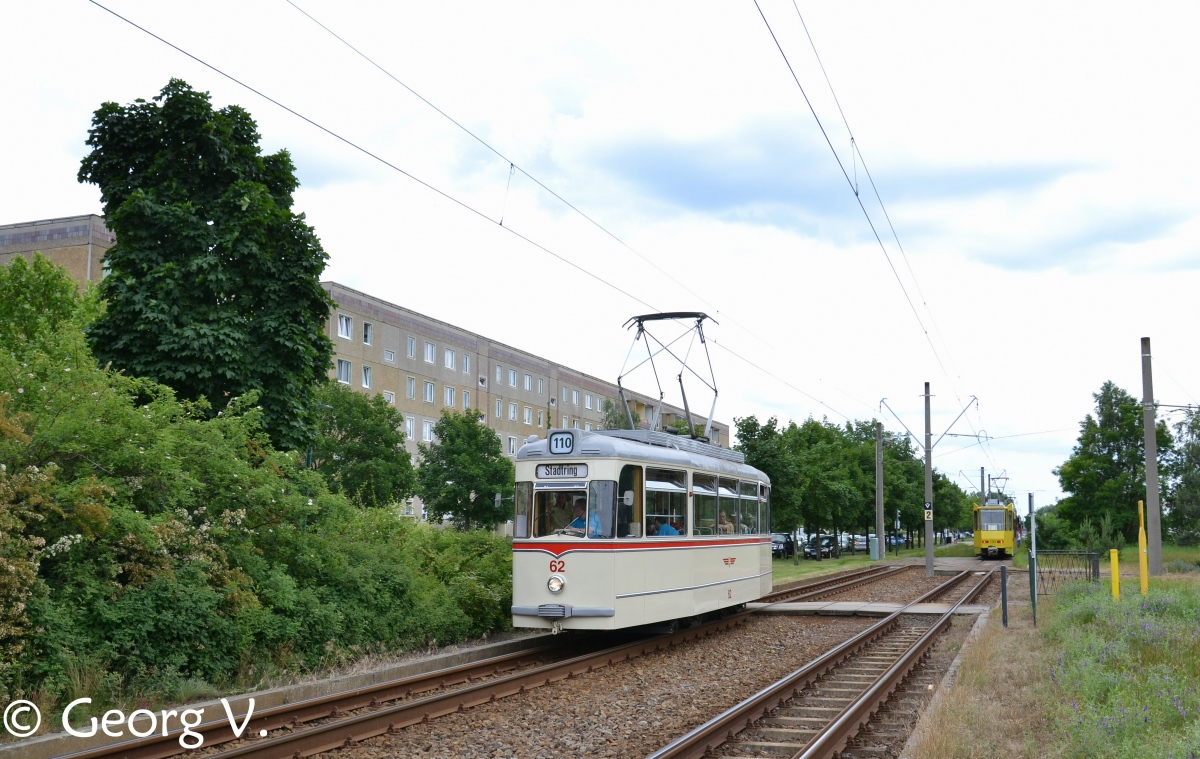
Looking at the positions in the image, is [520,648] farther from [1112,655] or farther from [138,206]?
[138,206]

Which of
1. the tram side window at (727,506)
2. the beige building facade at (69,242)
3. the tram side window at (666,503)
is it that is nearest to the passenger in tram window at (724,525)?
the tram side window at (727,506)

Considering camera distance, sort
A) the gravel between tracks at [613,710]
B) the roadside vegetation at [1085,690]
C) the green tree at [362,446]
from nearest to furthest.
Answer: the roadside vegetation at [1085,690] < the gravel between tracks at [613,710] < the green tree at [362,446]

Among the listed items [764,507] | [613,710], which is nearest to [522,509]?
[613,710]

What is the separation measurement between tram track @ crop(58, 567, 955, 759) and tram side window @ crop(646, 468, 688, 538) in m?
1.75

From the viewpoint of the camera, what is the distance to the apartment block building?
55.3 meters

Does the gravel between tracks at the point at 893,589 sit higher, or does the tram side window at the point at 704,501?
the tram side window at the point at 704,501

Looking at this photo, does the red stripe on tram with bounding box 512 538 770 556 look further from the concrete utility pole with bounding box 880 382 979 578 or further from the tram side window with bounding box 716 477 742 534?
the concrete utility pole with bounding box 880 382 979 578

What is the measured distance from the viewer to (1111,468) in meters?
57.2

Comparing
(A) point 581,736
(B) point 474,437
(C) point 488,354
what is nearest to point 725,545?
(A) point 581,736

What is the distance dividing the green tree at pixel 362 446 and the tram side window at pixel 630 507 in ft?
102

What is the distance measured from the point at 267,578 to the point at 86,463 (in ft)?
8.05

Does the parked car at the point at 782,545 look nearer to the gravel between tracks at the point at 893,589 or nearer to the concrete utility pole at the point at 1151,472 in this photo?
the gravel between tracks at the point at 893,589

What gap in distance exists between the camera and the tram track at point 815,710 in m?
8.67

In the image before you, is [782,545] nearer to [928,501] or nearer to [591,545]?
[928,501]
